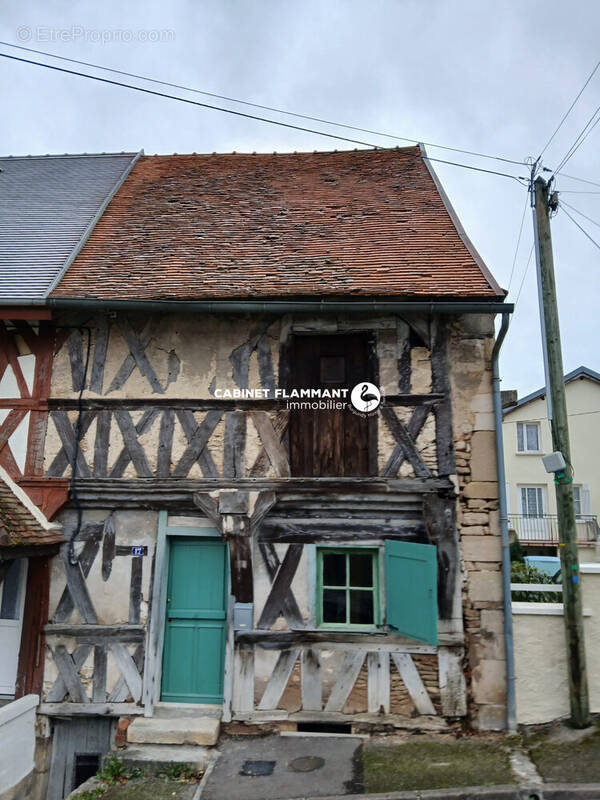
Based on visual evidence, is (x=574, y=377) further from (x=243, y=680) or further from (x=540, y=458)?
(x=243, y=680)

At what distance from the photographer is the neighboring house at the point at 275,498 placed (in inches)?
216

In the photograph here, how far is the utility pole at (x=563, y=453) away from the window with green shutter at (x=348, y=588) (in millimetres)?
1800

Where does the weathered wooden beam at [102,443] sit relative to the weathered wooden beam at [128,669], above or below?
above

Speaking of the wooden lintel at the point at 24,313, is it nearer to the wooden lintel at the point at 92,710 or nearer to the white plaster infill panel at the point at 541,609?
the wooden lintel at the point at 92,710

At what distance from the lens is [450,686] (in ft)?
17.6

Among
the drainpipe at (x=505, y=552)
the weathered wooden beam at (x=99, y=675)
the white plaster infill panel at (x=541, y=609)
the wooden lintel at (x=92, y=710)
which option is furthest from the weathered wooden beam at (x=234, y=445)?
the white plaster infill panel at (x=541, y=609)

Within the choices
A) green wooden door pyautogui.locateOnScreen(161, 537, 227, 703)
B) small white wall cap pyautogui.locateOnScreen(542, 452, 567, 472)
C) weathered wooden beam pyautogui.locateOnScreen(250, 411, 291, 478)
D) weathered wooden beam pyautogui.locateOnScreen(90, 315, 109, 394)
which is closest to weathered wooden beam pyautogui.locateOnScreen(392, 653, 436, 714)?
green wooden door pyautogui.locateOnScreen(161, 537, 227, 703)

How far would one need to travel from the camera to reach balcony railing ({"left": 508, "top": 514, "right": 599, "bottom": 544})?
16797 mm

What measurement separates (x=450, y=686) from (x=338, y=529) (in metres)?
1.81

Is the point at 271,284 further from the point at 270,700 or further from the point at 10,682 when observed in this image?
the point at 10,682

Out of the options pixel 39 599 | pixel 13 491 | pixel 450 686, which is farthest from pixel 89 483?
pixel 450 686

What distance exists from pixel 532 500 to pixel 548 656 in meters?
14.1

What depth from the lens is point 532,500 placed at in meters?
18.4

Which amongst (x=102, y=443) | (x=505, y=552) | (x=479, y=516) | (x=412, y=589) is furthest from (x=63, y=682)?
(x=505, y=552)
